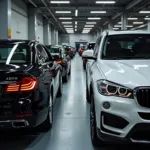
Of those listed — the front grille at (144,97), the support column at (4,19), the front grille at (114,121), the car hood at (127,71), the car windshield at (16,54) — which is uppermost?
the support column at (4,19)

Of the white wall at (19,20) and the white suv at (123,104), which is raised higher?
the white wall at (19,20)

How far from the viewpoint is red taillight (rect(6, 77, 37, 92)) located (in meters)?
3.19

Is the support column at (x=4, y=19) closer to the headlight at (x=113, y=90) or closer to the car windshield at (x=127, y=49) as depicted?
the car windshield at (x=127, y=49)

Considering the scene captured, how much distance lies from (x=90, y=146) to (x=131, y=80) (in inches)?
48.9

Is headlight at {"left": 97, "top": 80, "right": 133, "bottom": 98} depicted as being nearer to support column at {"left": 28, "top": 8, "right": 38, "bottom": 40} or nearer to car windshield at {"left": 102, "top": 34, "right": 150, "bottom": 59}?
car windshield at {"left": 102, "top": 34, "right": 150, "bottom": 59}

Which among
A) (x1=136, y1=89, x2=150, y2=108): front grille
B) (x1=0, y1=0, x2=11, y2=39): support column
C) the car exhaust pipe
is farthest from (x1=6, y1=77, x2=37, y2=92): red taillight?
(x1=0, y1=0, x2=11, y2=39): support column

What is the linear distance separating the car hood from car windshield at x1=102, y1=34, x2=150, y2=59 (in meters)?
0.40

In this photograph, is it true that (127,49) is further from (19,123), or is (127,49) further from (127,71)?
(19,123)

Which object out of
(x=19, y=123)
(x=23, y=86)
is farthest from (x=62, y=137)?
(x=23, y=86)

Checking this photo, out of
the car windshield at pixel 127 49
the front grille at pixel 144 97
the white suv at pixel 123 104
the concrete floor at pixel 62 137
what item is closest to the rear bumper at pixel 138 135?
the white suv at pixel 123 104

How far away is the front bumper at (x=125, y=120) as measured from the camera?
2.76 metres

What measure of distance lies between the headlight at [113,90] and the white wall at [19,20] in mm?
12629

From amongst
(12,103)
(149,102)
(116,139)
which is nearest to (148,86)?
(149,102)

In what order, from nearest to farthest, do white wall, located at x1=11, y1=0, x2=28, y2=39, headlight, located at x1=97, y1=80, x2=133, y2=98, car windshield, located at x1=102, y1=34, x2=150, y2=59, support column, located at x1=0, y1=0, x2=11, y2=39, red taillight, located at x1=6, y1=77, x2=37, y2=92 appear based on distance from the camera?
headlight, located at x1=97, y1=80, x2=133, y2=98
red taillight, located at x1=6, y1=77, x2=37, y2=92
car windshield, located at x1=102, y1=34, x2=150, y2=59
support column, located at x1=0, y1=0, x2=11, y2=39
white wall, located at x1=11, y1=0, x2=28, y2=39
